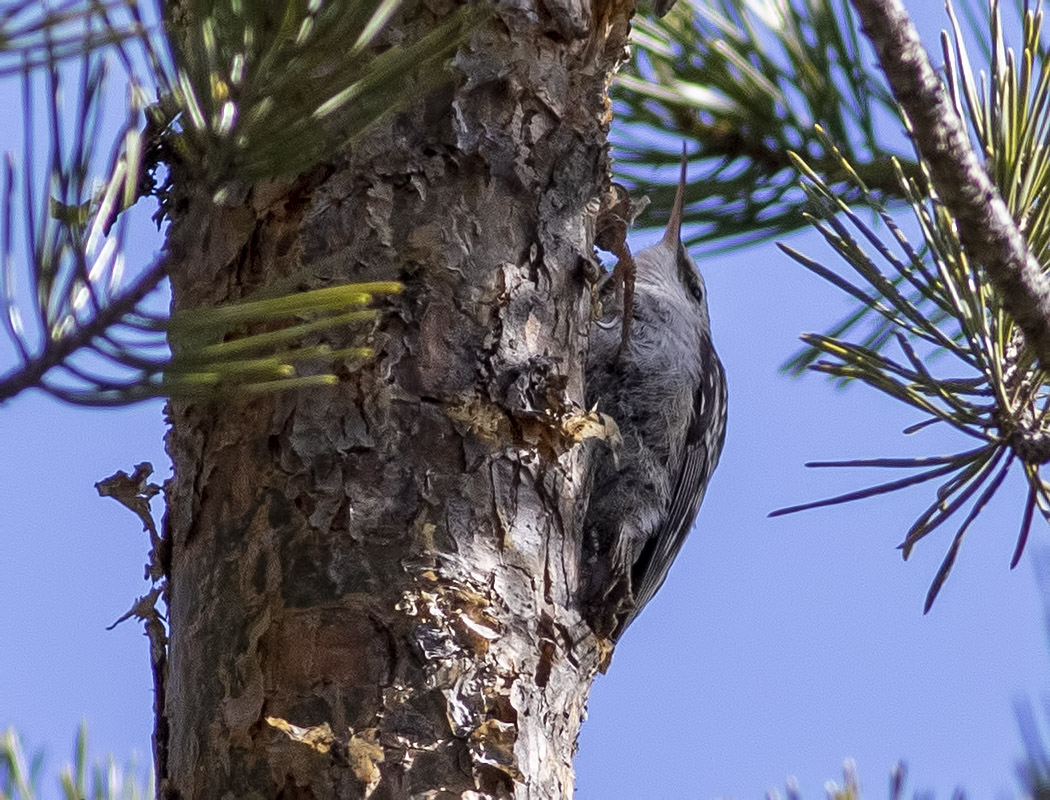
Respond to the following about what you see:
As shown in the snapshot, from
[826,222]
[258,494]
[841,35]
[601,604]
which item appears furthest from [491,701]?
[841,35]

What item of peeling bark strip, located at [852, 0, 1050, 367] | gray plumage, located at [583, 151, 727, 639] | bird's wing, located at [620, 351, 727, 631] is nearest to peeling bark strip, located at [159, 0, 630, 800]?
peeling bark strip, located at [852, 0, 1050, 367]

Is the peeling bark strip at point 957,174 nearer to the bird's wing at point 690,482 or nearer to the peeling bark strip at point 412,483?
the peeling bark strip at point 412,483

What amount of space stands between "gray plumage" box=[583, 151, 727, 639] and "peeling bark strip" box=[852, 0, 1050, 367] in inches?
47.5

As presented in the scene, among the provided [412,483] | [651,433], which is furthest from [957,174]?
[651,433]

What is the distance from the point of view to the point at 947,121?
144 cm

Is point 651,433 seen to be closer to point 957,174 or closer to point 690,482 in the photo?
point 690,482

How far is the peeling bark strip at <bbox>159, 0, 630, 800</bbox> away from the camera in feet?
5.27

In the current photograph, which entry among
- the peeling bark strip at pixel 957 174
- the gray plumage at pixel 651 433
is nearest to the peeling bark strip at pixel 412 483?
the peeling bark strip at pixel 957 174

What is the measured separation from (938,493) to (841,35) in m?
1.24

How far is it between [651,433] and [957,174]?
1.57 meters

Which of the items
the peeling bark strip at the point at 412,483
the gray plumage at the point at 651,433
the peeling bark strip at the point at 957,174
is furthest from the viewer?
the gray plumage at the point at 651,433

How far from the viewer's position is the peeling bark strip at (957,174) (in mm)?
1408

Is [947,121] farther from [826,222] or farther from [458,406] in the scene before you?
[458,406]

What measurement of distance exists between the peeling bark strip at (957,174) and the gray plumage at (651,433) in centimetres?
121
